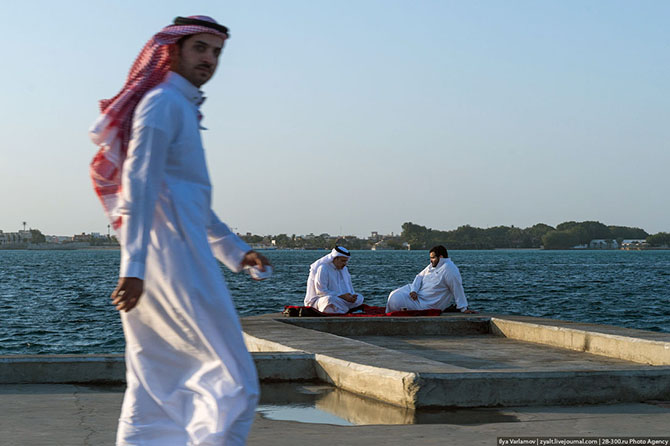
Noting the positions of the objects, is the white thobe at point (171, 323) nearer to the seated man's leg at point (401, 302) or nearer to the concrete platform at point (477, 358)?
the concrete platform at point (477, 358)

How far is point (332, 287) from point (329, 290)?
9 cm

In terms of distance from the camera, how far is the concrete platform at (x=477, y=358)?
20.4ft

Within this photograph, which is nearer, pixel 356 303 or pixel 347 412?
pixel 347 412

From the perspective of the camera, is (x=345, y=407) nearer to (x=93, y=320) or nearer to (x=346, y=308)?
(x=346, y=308)

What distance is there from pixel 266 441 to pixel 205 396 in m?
1.89

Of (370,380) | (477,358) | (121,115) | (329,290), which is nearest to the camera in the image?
(121,115)

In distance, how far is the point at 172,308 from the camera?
128 inches

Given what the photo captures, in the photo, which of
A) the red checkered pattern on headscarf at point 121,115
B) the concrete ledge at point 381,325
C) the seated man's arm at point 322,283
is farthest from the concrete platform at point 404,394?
the seated man's arm at point 322,283

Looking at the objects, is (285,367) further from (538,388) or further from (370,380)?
(538,388)

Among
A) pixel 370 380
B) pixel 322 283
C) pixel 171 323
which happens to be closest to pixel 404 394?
pixel 370 380

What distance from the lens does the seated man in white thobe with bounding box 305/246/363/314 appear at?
46.4 feet

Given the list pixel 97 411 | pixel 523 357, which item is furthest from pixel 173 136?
pixel 523 357

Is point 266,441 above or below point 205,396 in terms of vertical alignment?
below

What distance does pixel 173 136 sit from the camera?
3.39m
